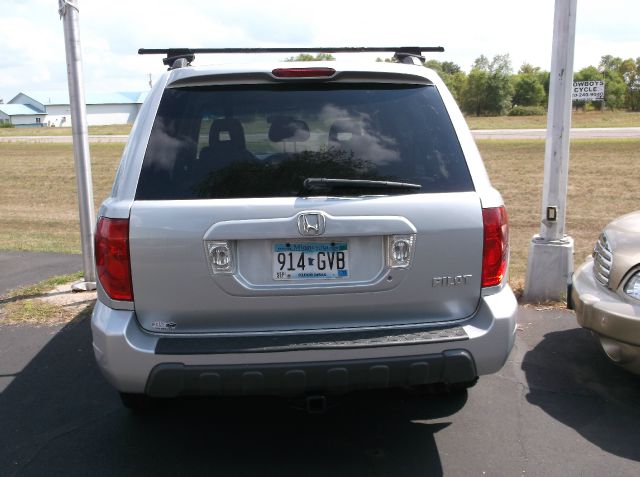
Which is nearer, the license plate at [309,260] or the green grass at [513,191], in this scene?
the license plate at [309,260]

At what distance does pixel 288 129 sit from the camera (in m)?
3.10

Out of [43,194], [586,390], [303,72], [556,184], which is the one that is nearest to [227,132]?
[303,72]

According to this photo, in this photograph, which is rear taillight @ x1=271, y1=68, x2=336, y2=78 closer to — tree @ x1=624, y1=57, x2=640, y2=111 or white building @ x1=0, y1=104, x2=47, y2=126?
tree @ x1=624, y1=57, x2=640, y2=111

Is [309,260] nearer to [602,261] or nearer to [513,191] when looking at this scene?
[602,261]

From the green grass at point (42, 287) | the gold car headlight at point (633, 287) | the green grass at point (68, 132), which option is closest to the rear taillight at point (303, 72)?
the gold car headlight at point (633, 287)

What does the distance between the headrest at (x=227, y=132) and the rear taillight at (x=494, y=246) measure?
118 cm

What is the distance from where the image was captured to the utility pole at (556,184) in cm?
553

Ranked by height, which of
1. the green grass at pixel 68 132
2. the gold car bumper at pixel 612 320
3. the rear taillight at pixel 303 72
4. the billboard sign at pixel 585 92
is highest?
the rear taillight at pixel 303 72

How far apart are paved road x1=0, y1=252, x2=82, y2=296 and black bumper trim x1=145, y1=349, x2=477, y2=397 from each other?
4.50 meters

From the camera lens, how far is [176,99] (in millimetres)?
3047

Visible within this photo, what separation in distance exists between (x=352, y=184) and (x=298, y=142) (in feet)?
1.16

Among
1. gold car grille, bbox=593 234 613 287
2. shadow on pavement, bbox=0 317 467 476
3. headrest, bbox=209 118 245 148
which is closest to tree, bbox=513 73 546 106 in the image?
gold car grille, bbox=593 234 613 287

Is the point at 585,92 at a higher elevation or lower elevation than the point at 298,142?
higher

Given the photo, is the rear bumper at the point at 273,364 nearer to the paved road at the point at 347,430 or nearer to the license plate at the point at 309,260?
the license plate at the point at 309,260
